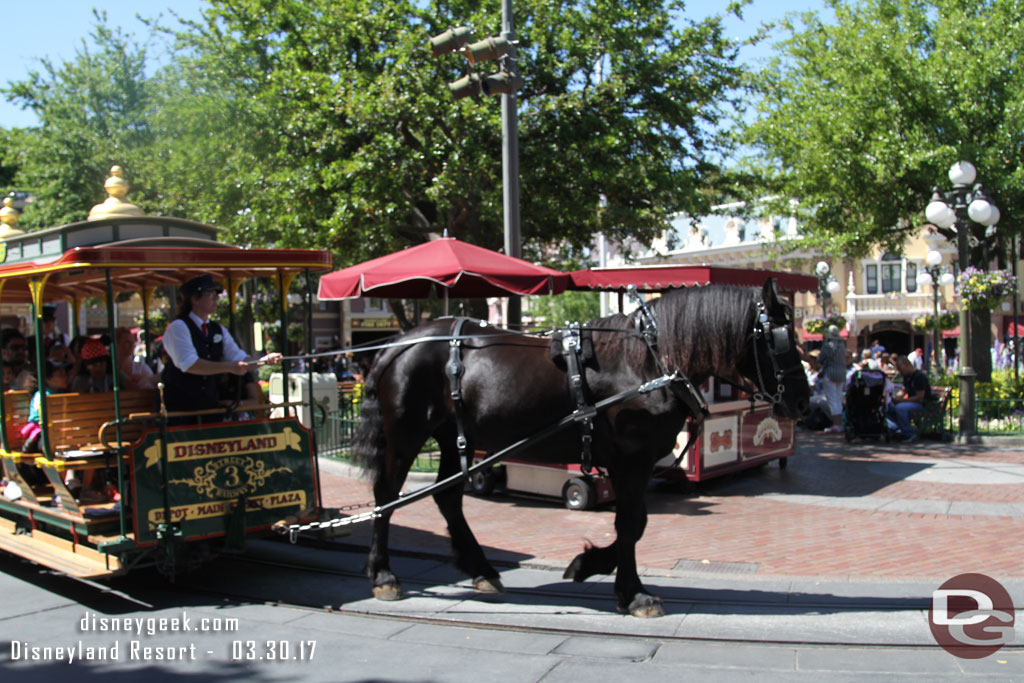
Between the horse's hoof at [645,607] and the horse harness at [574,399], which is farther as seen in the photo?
the horse's hoof at [645,607]

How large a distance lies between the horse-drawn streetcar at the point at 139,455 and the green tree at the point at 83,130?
16.2 metres

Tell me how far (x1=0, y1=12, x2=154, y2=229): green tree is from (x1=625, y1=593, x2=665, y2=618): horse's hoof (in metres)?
19.6

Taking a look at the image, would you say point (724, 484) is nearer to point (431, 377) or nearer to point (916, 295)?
point (431, 377)

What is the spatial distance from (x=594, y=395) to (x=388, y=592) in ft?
6.86

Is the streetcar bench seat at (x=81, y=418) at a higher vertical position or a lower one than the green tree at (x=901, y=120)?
lower

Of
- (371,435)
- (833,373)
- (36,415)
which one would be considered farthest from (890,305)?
(36,415)

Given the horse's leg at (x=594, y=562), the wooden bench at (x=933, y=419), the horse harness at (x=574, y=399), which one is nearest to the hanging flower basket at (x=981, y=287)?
the wooden bench at (x=933, y=419)

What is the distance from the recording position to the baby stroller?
14539 mm

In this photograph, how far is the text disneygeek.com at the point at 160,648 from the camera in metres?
5.24

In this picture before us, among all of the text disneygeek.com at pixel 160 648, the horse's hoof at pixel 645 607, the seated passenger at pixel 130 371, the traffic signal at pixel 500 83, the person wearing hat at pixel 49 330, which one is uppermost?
the traffic signal at pixel 500 83

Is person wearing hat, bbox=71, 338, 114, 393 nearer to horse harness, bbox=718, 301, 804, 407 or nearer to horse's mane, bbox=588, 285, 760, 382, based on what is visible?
horse's mane, bbox=588, 285, 760, 382

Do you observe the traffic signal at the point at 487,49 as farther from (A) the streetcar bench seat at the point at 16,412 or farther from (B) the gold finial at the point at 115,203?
(A) the streetcar bench seat at the point at 16,412

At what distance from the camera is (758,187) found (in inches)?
710

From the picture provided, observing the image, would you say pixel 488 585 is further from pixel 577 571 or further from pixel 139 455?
pixel 139 455
